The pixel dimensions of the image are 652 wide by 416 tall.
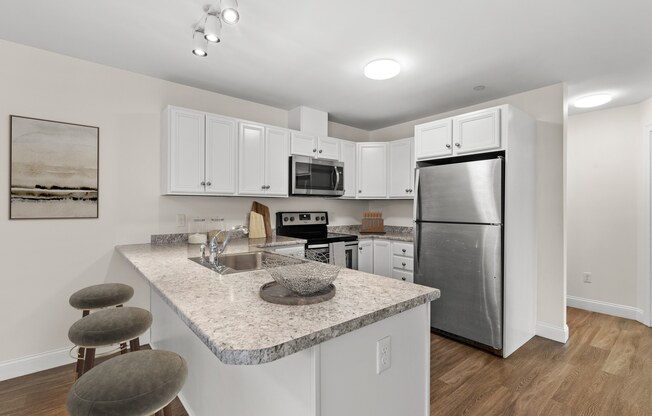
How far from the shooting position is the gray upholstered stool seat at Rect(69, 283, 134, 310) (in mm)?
1818

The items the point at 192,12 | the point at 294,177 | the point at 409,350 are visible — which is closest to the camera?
the point at 409,350

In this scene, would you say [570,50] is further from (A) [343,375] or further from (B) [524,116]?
(A) [343,375]

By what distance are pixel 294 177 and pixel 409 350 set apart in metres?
2.56

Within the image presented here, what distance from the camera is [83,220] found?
2.56 metres

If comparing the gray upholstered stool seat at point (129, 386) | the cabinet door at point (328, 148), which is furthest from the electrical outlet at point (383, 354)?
the cabinet door at point (328, 148)

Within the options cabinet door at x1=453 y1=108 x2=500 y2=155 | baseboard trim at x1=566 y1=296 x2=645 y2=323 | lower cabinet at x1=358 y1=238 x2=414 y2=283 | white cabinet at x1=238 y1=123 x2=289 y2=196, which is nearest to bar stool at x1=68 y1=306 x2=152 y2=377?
white cabinet at x1=238 y1=123 x2=289 y2=196

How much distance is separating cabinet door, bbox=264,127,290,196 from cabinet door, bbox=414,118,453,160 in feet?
4.80

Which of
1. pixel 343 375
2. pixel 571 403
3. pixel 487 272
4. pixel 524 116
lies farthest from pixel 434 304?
pixel 343 375

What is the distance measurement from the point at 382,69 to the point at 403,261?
2.12 m

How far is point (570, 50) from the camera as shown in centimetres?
237

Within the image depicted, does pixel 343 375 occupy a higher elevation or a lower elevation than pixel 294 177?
lower

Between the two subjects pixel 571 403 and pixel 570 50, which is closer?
pixel 571 403

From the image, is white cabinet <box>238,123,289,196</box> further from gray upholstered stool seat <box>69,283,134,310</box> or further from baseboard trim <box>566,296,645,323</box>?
baseboard trim <box>566,296,645,323</box>

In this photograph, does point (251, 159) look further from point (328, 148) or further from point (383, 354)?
point (383, 354)
